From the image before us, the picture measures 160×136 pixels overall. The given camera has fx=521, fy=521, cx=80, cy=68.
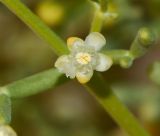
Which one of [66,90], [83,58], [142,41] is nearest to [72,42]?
[83,58]

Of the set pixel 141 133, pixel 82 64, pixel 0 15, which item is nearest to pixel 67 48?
pixel 82 64

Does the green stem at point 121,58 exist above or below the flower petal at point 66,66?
above

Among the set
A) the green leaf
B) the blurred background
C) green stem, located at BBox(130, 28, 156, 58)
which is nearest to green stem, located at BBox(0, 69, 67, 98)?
green stem, located at BBox(130, 28, 156, 58)

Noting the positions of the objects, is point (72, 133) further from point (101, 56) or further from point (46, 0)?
point (101, 56)

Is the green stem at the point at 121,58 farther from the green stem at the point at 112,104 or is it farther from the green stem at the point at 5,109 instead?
the green stem at the point at 5,109

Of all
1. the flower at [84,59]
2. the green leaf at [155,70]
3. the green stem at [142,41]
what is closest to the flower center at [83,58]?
the flower at [84,59]

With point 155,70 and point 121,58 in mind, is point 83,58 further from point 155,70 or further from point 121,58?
point 155,70
